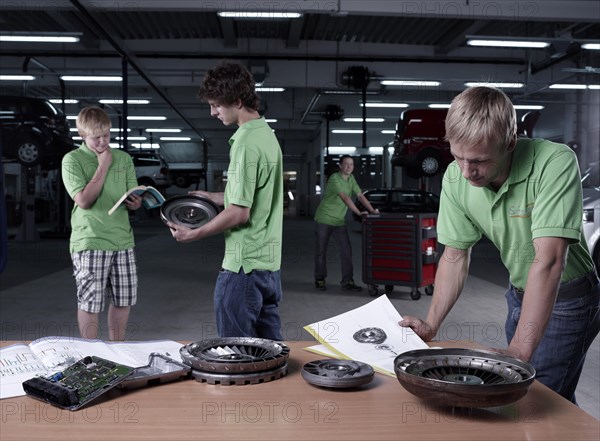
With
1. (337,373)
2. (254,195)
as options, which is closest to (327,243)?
(254,195)

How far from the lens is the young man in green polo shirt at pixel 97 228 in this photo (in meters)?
2.84

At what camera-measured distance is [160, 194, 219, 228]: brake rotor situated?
73.6 inches

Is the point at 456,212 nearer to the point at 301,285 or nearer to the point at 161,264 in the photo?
the point at 301,285

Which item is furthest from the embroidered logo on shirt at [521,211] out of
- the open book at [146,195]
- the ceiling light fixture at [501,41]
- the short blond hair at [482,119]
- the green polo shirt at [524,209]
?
the ceiling light fixture at [501,41]

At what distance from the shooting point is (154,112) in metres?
19.2

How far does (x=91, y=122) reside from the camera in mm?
2857

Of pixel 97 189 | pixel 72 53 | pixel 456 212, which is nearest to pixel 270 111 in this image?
pixel 72 53

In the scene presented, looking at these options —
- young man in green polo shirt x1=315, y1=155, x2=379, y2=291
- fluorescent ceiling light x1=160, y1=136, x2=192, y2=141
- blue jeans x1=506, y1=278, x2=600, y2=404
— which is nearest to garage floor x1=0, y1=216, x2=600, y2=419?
young man in green polo shirt x1=315, y1=155, x2=379, y2=291

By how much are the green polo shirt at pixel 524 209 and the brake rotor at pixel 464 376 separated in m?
0.36

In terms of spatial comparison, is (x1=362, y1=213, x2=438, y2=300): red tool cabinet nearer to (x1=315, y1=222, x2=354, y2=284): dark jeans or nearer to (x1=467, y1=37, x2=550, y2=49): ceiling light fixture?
(x1=315, y1=222, x2=354, y2=284): dark jeans

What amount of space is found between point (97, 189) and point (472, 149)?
207 cm

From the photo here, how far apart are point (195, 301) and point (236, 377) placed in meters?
4.69

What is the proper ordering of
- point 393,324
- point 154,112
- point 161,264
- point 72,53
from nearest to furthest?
point 393,324
point 161,264
point 72,53
point 154,112

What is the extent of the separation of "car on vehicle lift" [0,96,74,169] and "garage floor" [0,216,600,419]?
1.74 meters
